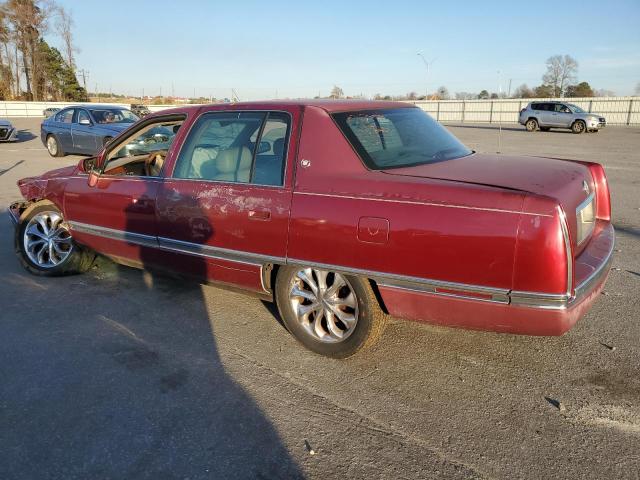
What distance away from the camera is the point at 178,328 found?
12.9ft

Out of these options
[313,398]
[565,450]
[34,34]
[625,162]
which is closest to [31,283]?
[313,398]

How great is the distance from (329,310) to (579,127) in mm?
28400

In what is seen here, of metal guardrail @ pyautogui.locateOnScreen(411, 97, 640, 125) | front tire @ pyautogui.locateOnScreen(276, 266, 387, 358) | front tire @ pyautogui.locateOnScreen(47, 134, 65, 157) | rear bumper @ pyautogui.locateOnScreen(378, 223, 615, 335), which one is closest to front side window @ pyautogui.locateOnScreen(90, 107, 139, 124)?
front tire @ pyautogui.locateOnScreen(47, 134, 65, 157)

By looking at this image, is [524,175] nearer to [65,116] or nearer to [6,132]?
[65,116]

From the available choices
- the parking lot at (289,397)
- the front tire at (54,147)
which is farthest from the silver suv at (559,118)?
the parking lot at (289,397)

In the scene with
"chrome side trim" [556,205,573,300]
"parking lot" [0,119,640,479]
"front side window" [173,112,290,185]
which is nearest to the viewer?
"parking lot" [0,119,640,479]

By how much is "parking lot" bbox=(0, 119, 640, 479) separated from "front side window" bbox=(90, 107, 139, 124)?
10.9 meters

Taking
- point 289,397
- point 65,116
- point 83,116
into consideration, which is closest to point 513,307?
point 289,397

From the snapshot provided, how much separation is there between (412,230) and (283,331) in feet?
4.89

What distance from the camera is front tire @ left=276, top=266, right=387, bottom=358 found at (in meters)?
3.22

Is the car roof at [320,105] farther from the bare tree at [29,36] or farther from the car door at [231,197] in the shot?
the bare tree at [29,36]

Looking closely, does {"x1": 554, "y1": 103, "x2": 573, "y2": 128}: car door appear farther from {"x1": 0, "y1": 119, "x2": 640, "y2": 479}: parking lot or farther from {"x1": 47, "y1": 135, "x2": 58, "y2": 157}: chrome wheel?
{"x1": 0, "y1": 119, "x2": 640, "y2": 479}: parking lot

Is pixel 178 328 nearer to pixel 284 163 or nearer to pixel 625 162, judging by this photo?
pixel 284 163

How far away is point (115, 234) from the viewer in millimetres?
4531
